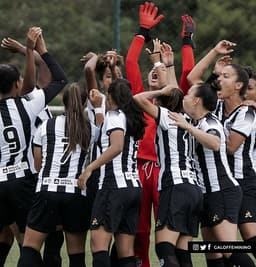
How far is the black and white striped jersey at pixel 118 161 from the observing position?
8.13m

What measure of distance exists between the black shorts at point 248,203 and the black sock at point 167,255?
0.88 metres

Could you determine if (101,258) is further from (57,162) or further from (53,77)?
(53,77)

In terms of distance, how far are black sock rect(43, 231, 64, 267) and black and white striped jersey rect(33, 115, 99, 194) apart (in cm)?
63

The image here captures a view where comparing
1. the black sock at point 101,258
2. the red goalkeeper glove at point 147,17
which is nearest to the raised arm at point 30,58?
the red goalkeeper glove at point 147,17

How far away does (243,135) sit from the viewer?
855cm

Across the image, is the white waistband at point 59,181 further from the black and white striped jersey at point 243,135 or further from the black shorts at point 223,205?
the black and white striped jersey at point 243,135

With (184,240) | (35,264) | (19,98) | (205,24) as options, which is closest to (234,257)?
(184,240)

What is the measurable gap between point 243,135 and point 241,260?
3.37 feet

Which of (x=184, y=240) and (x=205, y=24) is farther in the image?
A: (x=205, y=24)

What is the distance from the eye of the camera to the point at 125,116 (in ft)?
27.1

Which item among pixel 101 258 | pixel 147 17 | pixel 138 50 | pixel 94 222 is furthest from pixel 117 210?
pixel 147 17

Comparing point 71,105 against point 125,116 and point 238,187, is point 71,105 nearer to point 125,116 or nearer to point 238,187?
point 125,116

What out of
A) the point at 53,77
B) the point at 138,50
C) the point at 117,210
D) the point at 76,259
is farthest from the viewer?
the point at 138,50

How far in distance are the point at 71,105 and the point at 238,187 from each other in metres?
1.52
